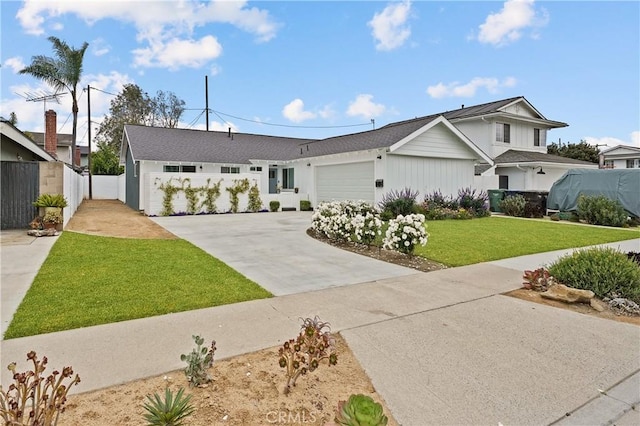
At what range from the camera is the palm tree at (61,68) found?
23.6 m

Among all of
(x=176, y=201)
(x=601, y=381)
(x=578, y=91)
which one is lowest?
(x=601, y=381)

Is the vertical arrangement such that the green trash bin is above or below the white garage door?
below

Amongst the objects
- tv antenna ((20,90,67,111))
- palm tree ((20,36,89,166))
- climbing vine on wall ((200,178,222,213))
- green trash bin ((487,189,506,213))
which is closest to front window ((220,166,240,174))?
climbing vine on wall ((200,178,222,213))

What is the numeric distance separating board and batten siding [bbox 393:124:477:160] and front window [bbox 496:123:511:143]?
842cm

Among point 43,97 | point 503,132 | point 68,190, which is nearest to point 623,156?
point 503,132

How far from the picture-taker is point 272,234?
436 inches

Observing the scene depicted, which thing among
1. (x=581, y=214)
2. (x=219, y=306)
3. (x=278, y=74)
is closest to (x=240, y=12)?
(x=278, y=74)

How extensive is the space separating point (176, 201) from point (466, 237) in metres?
12.7

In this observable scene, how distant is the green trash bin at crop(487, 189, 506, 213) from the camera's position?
19.7 m

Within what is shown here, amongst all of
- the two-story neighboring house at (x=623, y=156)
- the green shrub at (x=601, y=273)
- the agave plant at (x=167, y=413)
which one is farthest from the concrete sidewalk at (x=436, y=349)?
the two-story neighboring house at (x=623, y=156)

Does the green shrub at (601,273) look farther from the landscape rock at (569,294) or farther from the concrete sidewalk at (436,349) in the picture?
the concrete sidewalk at (436,349)

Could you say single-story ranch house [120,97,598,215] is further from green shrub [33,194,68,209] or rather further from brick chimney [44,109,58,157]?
green shrub [33,194,68,209]

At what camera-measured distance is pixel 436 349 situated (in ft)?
11.8

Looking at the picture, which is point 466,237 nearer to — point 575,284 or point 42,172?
point 575,284
